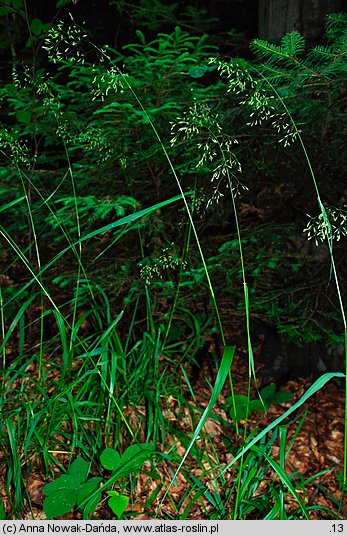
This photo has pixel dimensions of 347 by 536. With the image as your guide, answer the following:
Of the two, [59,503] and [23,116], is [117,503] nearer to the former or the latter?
[59,503]

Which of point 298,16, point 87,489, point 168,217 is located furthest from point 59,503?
point 298,16

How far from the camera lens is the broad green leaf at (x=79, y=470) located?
1.87 meters

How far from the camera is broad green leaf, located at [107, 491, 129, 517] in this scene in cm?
173

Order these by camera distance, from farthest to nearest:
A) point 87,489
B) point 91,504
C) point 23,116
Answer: point 23,116
point 87,489
point 91,504

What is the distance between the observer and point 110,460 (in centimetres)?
184

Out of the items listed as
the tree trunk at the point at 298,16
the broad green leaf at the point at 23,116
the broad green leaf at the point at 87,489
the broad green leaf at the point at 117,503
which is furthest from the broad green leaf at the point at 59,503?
the tree trunk at the point at 298,16

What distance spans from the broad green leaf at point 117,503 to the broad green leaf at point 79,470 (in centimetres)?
14

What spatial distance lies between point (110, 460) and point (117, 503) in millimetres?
140

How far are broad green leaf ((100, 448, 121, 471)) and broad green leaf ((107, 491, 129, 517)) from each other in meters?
0.08

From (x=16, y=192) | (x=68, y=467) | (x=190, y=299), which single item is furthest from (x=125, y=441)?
(x=16, y=192)

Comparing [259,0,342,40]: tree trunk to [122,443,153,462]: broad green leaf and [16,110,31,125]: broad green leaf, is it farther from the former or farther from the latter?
[122,443,153,462]: broad green leaf

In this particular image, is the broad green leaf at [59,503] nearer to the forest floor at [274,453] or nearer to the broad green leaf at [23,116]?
the forest floor at [274,453]

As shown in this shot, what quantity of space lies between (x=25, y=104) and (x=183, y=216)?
2.81ft
